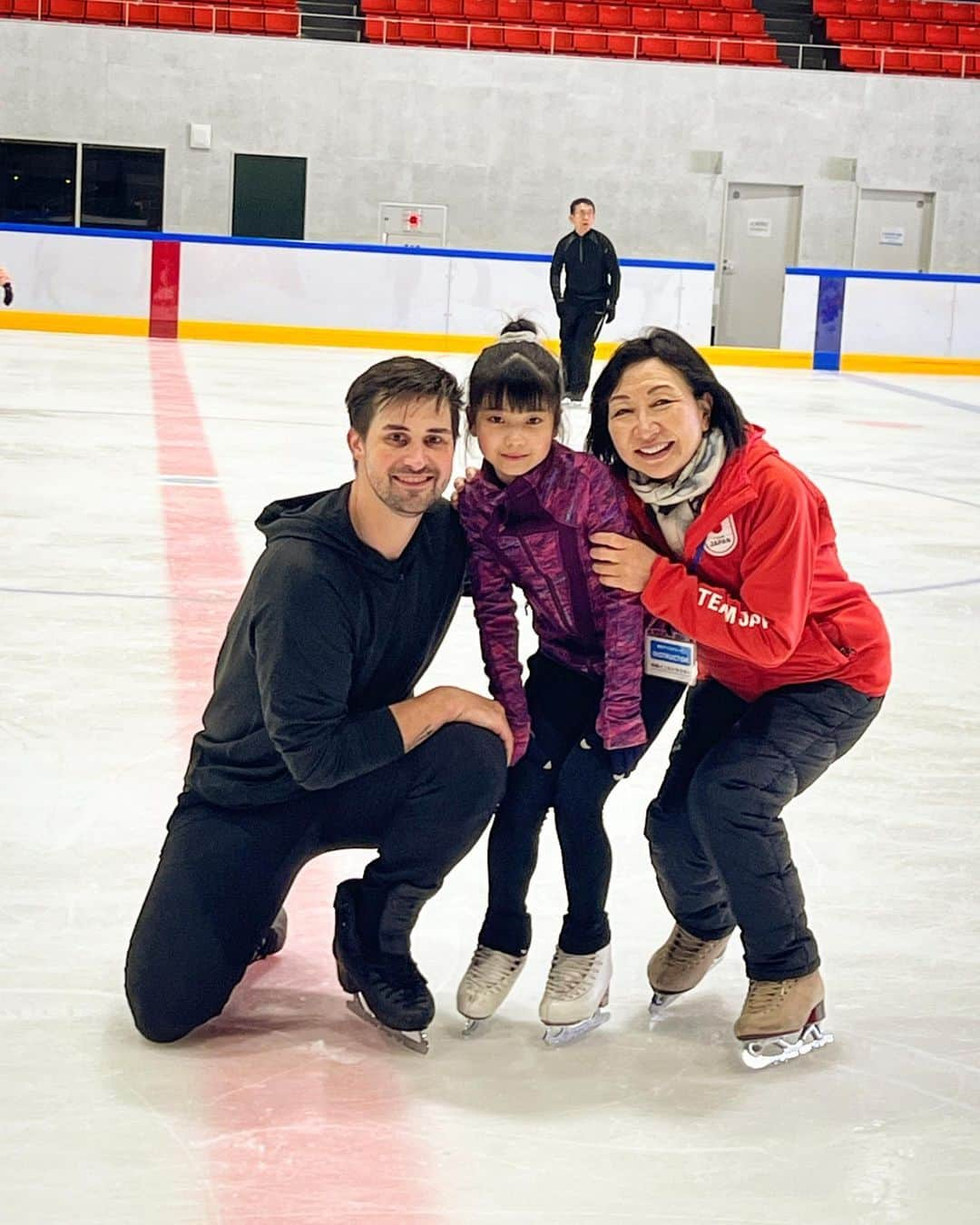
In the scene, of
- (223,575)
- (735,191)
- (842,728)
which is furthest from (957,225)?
(842,728)

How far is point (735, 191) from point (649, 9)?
2576 mm

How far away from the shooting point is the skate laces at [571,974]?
2734 millimetres

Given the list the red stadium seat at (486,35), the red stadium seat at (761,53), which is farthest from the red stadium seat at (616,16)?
the red stadium seat at (486,35)

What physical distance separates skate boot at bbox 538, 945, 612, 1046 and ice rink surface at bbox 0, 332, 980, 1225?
34mm

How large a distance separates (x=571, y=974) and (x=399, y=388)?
912 millimetres

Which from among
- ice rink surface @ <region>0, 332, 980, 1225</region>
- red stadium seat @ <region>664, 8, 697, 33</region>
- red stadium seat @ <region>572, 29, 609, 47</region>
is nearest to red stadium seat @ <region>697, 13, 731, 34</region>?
red stadium seat @ <region>664, 8, 697, 33</region>

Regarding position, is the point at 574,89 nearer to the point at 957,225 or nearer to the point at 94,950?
the point at 957,225

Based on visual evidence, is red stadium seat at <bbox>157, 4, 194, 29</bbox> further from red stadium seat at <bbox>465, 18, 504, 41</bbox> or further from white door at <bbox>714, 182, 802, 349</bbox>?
white door at <bbox>714, 182, 802, 349</bbox>

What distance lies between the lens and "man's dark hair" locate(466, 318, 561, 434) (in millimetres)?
2598

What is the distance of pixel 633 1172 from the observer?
7.57 ft

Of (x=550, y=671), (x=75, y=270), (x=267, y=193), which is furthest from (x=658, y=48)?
(x=550, y=671)

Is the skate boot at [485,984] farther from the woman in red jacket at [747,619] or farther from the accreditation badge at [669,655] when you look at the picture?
the accreditation badge at [669,655]

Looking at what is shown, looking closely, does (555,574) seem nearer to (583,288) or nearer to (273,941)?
(273,941)

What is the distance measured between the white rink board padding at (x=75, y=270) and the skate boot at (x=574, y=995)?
50.7 feet
